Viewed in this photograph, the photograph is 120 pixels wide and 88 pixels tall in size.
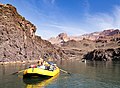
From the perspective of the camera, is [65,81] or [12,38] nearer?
[65,81]

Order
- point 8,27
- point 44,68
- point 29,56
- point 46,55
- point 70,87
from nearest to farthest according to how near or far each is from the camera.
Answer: point 70,87, point 44,68, point 8,27, point 29,56, point 46,55

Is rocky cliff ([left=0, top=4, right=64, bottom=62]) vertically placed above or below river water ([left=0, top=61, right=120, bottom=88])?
above

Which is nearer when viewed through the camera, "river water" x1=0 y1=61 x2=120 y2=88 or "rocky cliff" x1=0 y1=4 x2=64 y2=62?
"river water" x1=0 y1=61 x2=120 y2=88

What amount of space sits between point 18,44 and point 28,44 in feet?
50.5

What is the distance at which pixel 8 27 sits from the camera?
374 feet

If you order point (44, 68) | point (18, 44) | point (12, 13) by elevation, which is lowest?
point (44, 68)

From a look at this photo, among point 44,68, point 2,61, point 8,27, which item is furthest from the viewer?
point 8,27

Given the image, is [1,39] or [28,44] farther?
[28,44]

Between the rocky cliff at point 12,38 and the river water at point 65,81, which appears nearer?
the river water at point 65,81

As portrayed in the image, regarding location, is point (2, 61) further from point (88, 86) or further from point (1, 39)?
point (88, 86)

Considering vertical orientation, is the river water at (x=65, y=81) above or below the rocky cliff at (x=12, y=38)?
below

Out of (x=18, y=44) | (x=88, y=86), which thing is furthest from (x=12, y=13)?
(x=88, y=86)

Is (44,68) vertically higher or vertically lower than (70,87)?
higher

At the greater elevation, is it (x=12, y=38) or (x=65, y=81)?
(x=12, y=38)
